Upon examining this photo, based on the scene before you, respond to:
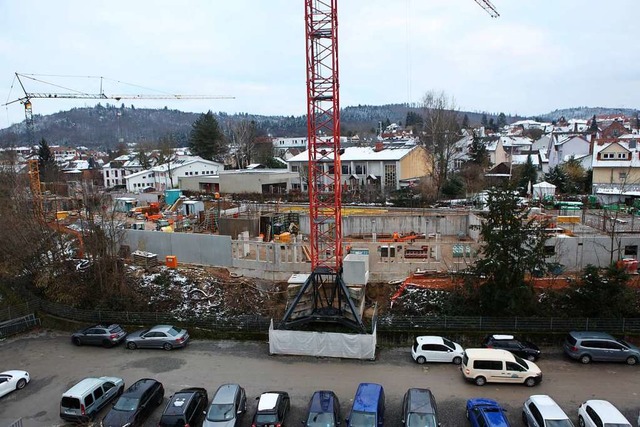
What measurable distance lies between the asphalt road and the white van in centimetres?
26

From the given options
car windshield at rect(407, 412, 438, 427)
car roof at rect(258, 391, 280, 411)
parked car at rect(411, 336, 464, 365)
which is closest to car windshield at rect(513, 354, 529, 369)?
parked car at rect(411, 336, 464, 365)

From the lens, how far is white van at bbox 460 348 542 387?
47.7 ft

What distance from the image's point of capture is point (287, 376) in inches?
619

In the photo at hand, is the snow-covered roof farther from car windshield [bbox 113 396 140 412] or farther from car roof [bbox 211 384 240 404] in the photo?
car windshield [bbox 113 396 140 412]

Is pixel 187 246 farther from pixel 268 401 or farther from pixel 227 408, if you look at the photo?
pixel 268 401

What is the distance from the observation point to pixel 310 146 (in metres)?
19.8

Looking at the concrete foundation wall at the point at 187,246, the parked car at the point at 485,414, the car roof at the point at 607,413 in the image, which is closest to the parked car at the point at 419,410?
the parked car at the point at 485,414

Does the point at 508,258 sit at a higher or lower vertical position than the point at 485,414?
higher

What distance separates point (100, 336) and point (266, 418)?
9549 mm

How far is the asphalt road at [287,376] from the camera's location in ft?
45.3

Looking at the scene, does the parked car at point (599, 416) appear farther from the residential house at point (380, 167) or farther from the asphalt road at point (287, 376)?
the residential house at point (380, 167)

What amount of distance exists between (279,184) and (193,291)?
27494mm

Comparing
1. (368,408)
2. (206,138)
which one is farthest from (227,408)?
(206,138)

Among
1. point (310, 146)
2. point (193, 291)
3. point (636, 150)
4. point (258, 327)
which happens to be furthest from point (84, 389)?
point (636, 150)
